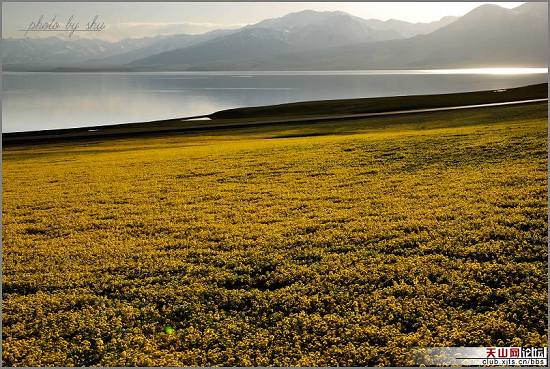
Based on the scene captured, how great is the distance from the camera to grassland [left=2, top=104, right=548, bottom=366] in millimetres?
12461

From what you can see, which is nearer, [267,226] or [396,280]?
[396,280]

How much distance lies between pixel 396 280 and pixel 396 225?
13.8ft

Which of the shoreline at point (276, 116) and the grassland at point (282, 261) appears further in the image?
the shoreline at point (276, 116)

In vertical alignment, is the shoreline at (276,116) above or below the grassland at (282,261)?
above

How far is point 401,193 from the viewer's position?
75.0ft

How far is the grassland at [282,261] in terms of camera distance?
1246 cm

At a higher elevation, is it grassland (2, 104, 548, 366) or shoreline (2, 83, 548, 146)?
shoreline (2, 83, 548, 146)

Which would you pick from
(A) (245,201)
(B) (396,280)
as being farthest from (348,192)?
(B) (396,280)

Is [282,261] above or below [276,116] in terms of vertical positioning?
below

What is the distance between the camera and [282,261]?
1638 centimetres

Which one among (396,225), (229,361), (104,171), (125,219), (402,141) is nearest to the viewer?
(229,361)

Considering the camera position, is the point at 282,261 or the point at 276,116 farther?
the point at 276,116

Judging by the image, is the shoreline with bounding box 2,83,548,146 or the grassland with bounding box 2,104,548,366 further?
the shoreline with bounding box 2,83,548,146

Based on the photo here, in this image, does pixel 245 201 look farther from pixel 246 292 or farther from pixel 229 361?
pixel 229 361
